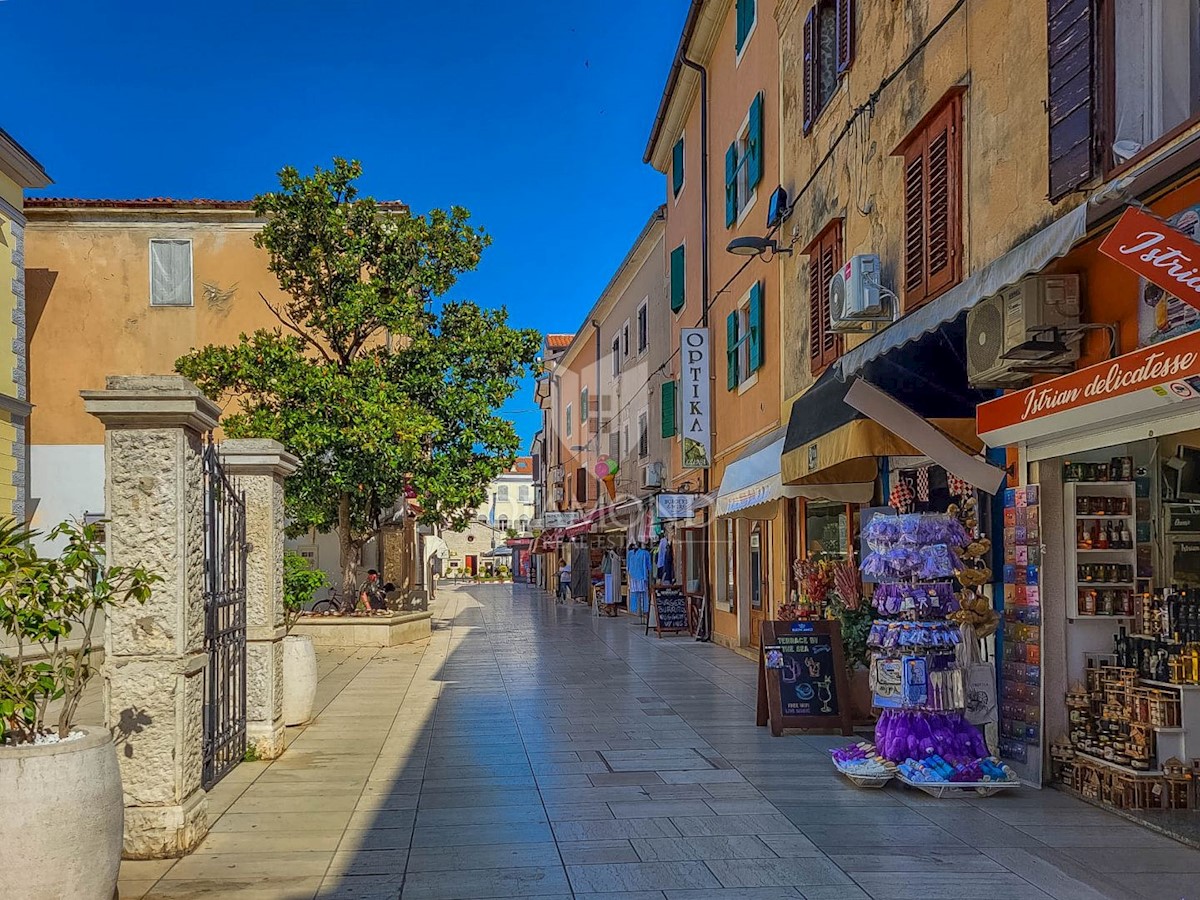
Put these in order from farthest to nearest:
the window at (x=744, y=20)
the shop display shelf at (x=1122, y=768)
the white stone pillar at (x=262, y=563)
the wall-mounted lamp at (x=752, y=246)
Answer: the window at (x=744, y=20) < the wall-mounted lamp at (x=752, y=246) < the white stone pillar at (x=262, y=563) < the shop display shelf at (x=1122, y=768)

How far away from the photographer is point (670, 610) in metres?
21.9

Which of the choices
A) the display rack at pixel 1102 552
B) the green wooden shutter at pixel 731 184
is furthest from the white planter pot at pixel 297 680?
the green wooden shutter at pixel 731 184

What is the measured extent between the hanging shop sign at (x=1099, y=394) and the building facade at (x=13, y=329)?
1722 centimetres

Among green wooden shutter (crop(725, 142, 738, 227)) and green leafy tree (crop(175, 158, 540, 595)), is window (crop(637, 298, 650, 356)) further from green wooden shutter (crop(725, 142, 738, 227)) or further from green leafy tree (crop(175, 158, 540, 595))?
green wooden shutter (crop(725, 142, 738, 227))

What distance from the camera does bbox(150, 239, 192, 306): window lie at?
25.8 meters

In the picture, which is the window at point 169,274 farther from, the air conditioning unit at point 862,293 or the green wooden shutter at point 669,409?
the air conditioning unit at point 862,293

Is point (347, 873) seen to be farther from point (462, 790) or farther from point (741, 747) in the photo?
point (741, 747)

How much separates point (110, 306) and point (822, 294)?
735 inches

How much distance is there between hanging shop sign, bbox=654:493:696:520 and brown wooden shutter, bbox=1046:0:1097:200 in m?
14.1

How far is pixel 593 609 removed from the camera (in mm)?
32781

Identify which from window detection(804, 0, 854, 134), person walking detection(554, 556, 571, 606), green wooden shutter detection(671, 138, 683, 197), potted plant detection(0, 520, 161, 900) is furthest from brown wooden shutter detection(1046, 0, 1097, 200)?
person walking detection(554, 556, 571, 606)

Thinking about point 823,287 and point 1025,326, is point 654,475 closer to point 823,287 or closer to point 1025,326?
point 823,287

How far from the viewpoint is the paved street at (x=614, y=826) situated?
560cm

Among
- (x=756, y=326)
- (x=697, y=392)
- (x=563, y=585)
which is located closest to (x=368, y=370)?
(x=697, y=392)
